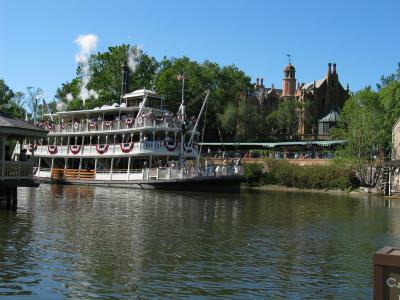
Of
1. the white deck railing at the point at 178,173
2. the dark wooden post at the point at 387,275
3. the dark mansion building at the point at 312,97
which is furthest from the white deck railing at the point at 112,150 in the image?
the dark mansion building at the point at 312,97

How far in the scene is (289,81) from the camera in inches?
4286

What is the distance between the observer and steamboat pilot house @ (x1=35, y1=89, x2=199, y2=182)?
47.4m

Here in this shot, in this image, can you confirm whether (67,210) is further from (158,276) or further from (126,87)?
(126,87)

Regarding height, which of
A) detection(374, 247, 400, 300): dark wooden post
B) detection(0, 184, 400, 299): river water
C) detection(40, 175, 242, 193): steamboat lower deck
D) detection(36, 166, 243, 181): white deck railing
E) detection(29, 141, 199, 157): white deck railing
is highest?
detection(29, 141, 199, 157): white deck railing

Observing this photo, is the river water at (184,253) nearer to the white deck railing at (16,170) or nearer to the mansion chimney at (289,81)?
the white deck railing at (16,170)

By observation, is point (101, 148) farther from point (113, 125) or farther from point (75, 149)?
point (75, 149)

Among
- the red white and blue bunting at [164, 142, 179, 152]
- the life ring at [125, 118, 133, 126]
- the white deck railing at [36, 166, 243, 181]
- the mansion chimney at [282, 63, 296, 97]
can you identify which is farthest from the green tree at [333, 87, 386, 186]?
the mansion chimney at [282, 63, 296, 97]

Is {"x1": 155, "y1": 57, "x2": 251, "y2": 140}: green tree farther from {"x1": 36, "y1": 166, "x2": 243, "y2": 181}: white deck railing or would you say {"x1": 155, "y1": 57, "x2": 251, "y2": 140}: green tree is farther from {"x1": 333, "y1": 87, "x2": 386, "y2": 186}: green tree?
{"x1": 36, "y1": 166, "x2": 243, "y2": 181}: white deck railing

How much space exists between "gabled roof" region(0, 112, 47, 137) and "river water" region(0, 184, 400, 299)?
3.68 m

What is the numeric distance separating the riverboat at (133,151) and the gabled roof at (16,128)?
1971 centimetres

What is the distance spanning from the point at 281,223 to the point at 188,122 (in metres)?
25.4

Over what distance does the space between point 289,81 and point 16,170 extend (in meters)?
88.0

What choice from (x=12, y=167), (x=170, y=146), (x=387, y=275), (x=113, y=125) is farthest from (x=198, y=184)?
(x=387, y=275)

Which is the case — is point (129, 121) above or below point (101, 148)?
above
